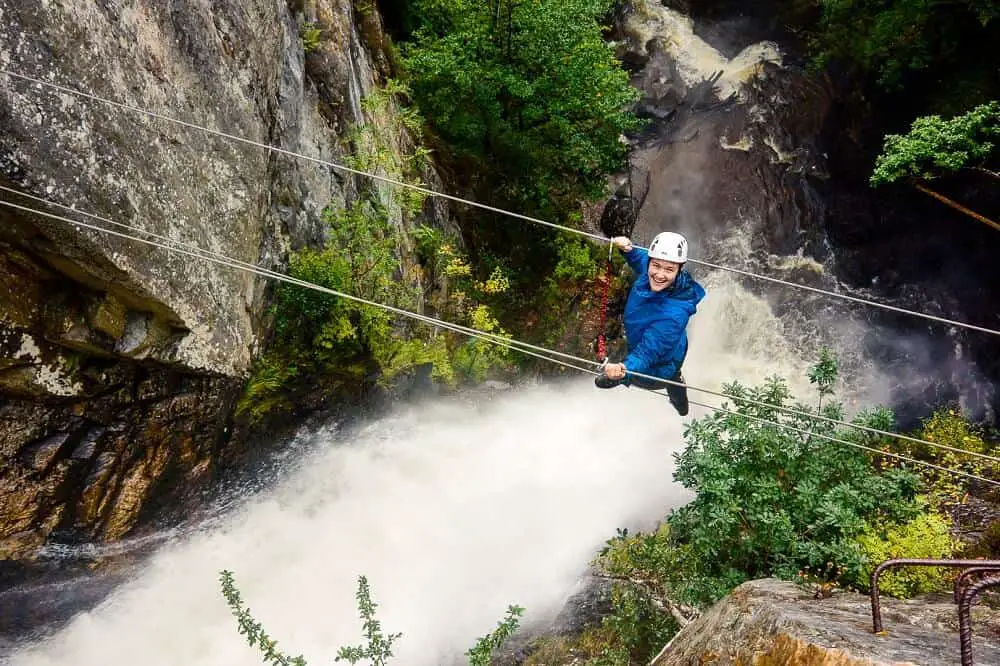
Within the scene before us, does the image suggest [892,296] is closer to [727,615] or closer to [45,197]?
[727,615]

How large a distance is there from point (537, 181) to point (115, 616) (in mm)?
8621

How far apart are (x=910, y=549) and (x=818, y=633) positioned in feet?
9.38

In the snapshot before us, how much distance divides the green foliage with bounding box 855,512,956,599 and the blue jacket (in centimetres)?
235

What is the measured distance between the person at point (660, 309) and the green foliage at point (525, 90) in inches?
184

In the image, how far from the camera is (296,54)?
724cm

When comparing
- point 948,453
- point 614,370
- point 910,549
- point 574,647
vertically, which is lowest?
point 574,647

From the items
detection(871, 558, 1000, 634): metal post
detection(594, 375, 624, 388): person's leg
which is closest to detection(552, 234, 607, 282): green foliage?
detection(594, 375, 624, 388): person's leg

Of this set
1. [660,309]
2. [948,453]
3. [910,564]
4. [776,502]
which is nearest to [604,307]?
[948,453]

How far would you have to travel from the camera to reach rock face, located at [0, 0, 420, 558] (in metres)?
3.94

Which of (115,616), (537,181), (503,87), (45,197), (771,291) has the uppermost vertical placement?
(503,87)

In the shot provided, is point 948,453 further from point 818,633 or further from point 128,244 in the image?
point 128,244

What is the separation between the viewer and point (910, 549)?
550 cm

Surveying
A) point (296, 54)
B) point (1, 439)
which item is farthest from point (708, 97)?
point (1, 439)

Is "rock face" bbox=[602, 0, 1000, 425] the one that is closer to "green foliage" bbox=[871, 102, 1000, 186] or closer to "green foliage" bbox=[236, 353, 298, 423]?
"green foliage" bbox=[871, 102, 1000, 186]
